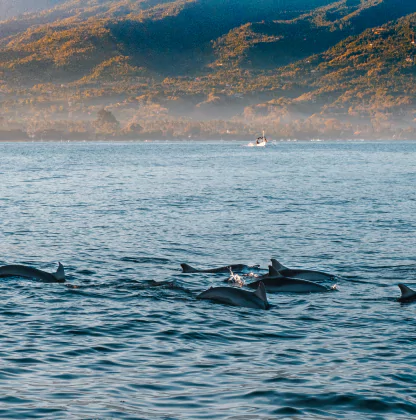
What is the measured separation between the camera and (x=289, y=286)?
77.5 ft

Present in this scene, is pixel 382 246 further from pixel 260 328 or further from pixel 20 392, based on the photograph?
pixel 20 392

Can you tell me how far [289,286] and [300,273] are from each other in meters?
1.86

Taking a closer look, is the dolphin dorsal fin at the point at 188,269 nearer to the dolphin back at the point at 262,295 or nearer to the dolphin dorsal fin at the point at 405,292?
the dolphin back at the point at 262,295

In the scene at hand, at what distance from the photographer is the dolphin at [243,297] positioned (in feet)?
69.6

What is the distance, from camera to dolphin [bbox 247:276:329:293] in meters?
23.5

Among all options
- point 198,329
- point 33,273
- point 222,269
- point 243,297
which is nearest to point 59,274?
point 33,273

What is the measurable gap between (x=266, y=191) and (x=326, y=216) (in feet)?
76.5

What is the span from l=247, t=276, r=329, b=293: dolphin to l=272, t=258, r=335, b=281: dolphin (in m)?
1.31

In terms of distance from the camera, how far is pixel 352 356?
16672mm

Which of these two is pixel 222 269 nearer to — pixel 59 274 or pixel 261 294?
pixel 261 294

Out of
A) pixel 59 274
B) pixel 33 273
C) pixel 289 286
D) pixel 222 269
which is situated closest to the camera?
pixel 289 286

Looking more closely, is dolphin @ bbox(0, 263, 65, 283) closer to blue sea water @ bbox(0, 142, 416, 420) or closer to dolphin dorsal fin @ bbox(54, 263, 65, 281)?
dolphin dorsal fin @ bbox(54, 263, 65, 281)

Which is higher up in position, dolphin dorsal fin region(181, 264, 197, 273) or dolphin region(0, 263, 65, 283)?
dolphin region(0, 263, 65, 283)

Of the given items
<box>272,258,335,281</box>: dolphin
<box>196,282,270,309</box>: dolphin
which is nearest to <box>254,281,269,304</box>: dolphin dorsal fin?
<box>196,282,270,309</box>: dolphin
